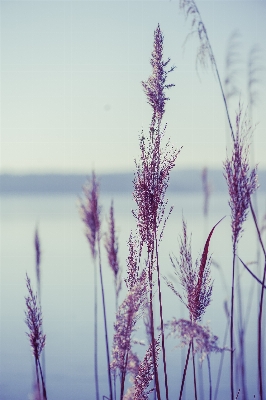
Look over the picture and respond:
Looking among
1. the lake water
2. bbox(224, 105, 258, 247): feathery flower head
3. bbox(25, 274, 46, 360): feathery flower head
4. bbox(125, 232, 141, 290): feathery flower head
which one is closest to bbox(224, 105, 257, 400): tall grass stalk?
bbox(224, 105, 258, 247): feathery flower head

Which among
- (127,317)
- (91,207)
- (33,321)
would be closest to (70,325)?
(91,207)

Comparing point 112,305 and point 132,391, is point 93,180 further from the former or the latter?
point 112,305

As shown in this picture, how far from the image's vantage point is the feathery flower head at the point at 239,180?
1563 mm

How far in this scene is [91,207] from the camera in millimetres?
2693

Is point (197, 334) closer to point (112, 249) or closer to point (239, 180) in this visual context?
point (239, 180)

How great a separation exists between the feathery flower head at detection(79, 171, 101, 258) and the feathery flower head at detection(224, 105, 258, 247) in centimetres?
123

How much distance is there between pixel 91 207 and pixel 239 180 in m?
1.30

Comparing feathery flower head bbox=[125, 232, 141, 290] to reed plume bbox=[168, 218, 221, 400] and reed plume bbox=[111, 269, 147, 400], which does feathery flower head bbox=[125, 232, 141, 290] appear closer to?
reed plume bbox=[111, 269, 147, 400]

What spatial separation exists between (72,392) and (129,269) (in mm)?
4861

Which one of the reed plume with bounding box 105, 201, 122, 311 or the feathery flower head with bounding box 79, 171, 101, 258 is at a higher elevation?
the feathery flower head with bounding box 79, 171, 101, 258

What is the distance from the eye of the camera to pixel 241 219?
1567mm

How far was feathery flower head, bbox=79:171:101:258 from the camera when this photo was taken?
2678 millimetres

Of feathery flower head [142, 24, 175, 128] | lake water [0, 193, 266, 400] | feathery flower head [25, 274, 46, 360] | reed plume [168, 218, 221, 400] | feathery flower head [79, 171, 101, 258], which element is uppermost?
feathery flower head [142, 24, 175, 128]

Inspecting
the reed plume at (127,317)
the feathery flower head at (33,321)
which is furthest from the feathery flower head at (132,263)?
the feathery flower head at (33,321)
